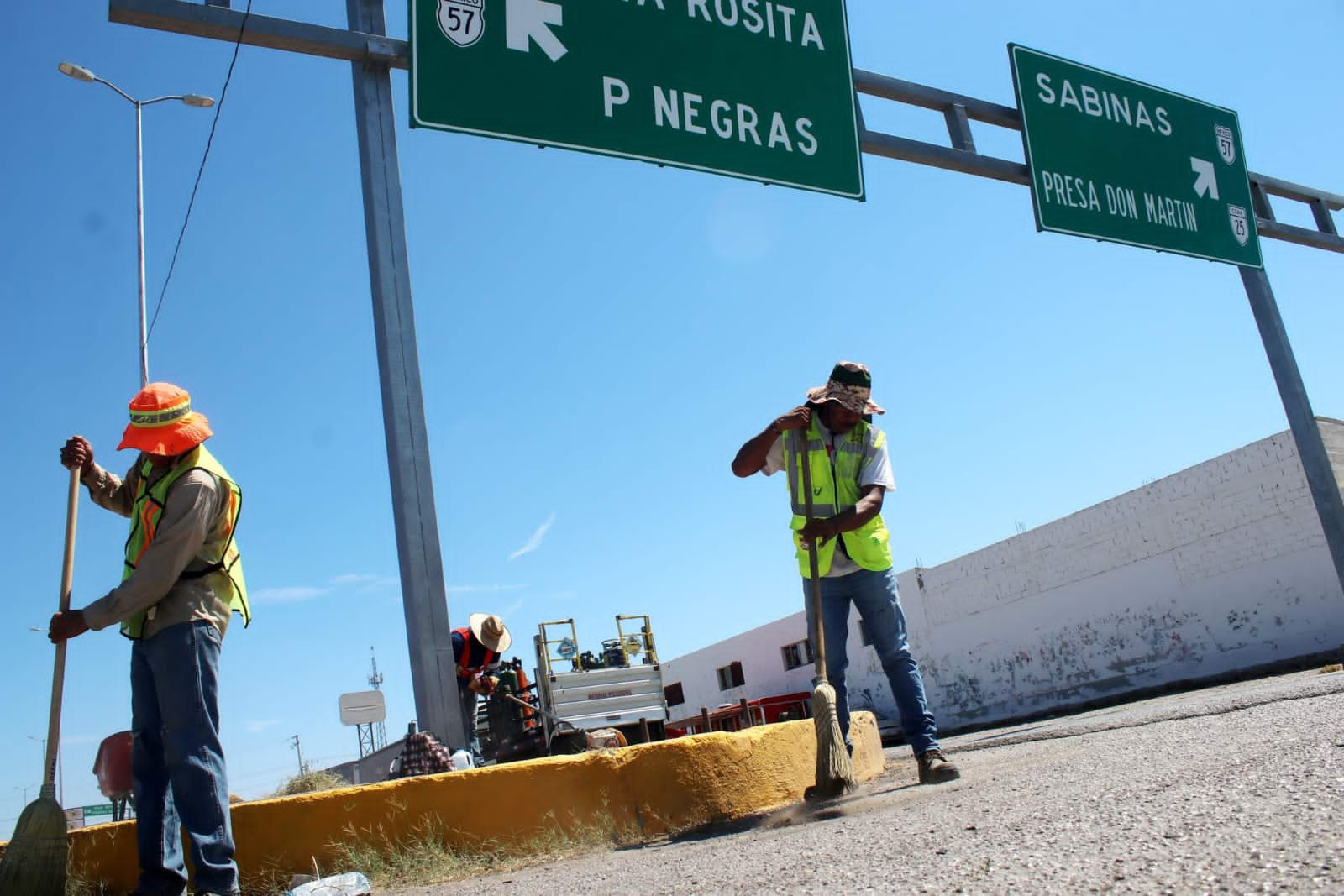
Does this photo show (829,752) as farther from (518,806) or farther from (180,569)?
(180,569)

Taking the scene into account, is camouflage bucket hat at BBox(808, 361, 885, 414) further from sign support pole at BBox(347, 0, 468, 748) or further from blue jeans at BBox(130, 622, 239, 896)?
blue jeans at BBox(130, 622, 239, 896)

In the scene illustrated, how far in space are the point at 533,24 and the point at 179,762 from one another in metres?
4.42

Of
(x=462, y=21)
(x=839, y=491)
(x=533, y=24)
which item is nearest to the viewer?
(x=839, y=491)

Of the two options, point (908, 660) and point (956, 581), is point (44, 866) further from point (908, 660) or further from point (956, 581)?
point (956, 581)

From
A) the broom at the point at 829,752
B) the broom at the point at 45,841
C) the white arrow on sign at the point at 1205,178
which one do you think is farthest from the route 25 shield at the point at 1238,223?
the broom at the point at 45,841

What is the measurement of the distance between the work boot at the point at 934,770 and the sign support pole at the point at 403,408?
6.75ft

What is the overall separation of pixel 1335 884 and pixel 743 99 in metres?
5.74

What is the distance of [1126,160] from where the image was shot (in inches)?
338

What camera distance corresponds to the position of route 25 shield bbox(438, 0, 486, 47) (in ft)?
17.6

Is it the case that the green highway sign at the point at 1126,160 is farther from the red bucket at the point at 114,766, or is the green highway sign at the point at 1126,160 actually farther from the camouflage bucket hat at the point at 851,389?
the red bucket at the point at 114,766

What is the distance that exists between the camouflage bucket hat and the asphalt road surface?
5.26 ft

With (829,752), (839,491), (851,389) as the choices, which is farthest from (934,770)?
(851,389)

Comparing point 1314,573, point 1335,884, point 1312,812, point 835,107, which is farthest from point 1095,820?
point 1314,573

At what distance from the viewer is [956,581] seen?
22141mm
